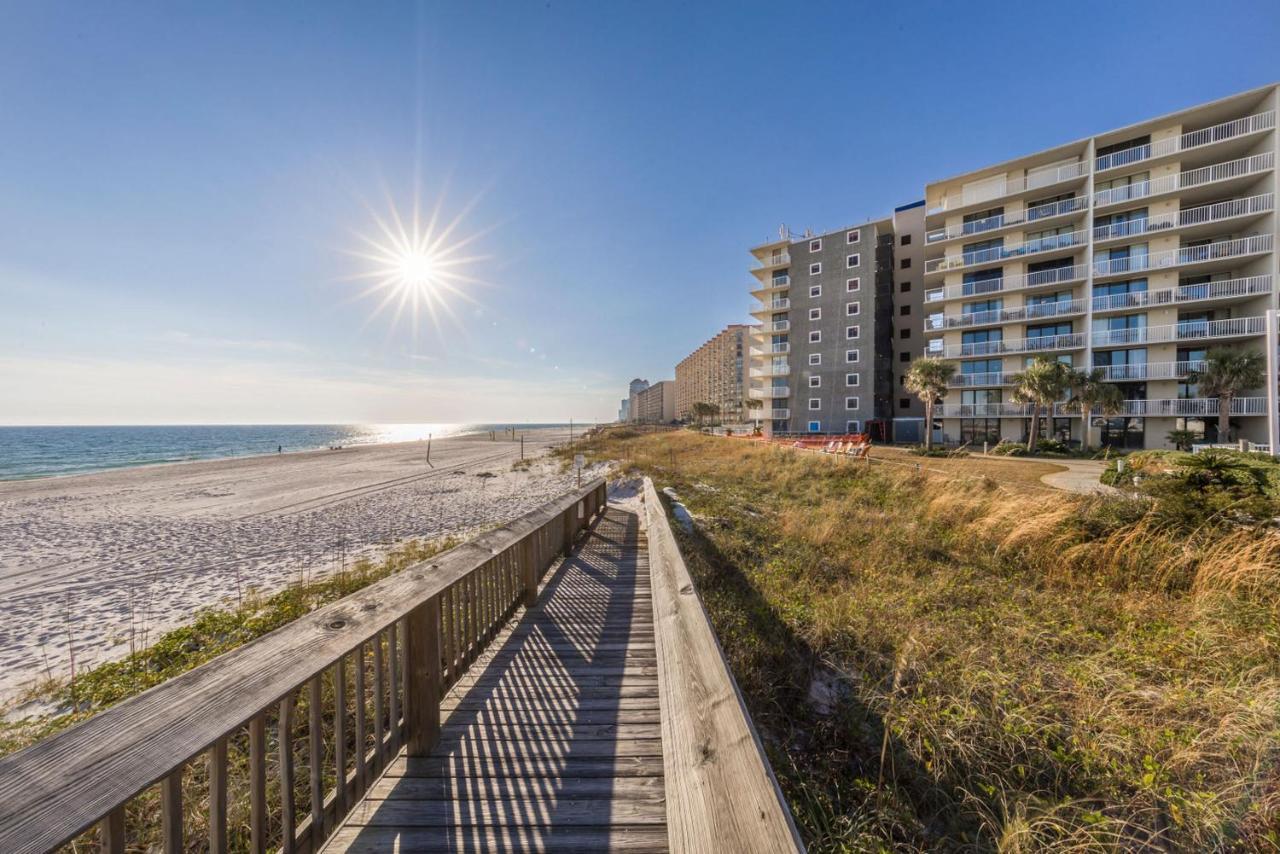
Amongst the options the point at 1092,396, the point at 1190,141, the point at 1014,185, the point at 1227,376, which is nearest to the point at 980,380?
the point at 1092,396

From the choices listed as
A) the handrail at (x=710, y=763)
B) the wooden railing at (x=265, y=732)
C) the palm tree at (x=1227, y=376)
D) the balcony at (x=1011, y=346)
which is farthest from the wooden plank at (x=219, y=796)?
the balcony at (x=1011, y=346)

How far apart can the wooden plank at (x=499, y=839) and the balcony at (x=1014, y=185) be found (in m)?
40.6

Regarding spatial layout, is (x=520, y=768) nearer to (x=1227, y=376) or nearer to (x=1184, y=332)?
(x=1227, y=376)

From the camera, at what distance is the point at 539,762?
9.00 ft

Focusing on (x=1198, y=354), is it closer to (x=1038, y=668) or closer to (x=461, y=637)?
(x=1038, y=668)

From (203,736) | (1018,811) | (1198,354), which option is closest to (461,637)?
(203,736)

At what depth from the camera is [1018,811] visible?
2.51 meters

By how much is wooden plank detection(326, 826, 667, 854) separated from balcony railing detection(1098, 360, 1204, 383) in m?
35.9

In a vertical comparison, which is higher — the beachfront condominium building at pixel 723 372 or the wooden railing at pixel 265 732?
the beachfront condominium building at pixel 723 372

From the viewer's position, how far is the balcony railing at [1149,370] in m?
24.9

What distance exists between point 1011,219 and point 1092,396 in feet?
45.0

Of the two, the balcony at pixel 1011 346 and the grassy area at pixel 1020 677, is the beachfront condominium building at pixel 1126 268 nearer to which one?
the balcony at pixel 1011 346

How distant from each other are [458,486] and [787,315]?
116ft

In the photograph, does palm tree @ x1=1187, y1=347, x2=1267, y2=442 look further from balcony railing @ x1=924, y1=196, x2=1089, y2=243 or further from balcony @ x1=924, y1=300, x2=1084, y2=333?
balcony railing @ x1=924, y1=196, x2=1089, y2=243
